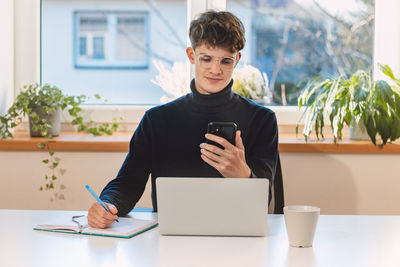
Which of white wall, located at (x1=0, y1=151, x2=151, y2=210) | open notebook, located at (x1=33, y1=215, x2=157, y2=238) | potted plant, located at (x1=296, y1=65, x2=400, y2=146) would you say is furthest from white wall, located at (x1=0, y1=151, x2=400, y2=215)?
open notebook, located at (x1=33, y1=215, x2=157, y2=238)

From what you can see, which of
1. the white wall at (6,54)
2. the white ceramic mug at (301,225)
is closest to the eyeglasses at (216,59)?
the white ceramic mug at (301,225)

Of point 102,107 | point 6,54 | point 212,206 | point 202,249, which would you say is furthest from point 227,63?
point 6,54

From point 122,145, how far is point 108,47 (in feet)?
2.33

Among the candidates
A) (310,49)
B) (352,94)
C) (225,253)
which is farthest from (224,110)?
(310,49)

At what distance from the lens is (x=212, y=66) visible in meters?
1.84

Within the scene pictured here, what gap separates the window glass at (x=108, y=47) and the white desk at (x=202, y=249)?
153 cm

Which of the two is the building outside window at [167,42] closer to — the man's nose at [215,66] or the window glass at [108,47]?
the window glass at [108,47]

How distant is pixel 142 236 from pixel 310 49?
1.80 m

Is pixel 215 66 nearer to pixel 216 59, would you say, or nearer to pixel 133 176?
pixel 216 59

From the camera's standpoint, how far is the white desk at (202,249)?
3.72ft

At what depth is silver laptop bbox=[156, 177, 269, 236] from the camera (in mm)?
1275

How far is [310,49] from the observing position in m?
2.85

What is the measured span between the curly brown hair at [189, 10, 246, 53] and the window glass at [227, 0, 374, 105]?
0.95m

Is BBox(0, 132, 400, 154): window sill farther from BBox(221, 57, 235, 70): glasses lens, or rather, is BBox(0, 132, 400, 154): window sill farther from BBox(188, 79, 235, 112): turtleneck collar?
BBox(221, 57, 235, 70): glasses lens
